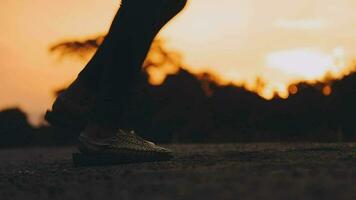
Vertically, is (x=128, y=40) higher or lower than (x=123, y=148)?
higher

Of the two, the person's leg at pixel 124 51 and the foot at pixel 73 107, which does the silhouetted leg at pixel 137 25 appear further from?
the foot at pixel 73 107

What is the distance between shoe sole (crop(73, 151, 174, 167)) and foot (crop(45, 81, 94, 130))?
0.70ft

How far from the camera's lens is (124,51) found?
316cm

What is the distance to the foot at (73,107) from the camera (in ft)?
11.2

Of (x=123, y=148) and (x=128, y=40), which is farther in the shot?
(x=123, y=148)

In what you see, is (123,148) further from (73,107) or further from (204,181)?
(204,181)

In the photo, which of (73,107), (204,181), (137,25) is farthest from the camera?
(73,107)

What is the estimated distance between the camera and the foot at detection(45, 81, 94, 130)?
340 cm

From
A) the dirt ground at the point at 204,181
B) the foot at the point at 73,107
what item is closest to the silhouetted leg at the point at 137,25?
the foot at the point at 73,107

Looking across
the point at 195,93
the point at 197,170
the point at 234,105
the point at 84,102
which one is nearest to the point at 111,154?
the point at 84,102

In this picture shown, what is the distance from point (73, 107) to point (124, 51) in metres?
0.47

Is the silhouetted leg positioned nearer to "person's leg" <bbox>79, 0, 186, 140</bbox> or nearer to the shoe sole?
"person's leg" <bbox>79, 0, 186, 140</bbox>

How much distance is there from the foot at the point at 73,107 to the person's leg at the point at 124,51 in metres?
0.17

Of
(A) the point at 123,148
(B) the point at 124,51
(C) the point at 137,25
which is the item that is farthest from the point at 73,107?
(C) the point at 137,25
